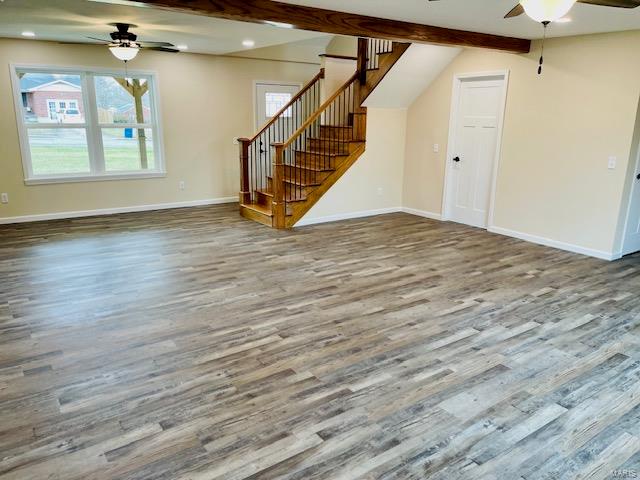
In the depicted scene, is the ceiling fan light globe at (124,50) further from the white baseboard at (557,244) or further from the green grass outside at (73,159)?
the white baseboard at (557,244)

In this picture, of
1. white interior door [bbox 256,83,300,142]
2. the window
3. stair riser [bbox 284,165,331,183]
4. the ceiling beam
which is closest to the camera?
the ceiling beam

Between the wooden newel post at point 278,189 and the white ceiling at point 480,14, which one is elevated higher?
the white ceiling at point 480,14

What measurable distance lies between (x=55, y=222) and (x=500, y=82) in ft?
21.5

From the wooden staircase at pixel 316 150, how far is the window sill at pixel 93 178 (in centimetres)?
160

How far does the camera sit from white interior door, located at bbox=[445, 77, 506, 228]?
615 centimetres

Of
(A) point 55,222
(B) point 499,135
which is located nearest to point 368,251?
(B) point 499,135

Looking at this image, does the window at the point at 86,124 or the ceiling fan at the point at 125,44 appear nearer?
the ceiling fan at the point at 125,44

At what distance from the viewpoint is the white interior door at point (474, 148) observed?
615cm

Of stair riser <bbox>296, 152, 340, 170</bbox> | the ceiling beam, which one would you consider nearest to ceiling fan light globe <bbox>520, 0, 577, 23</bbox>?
the ceiling beam

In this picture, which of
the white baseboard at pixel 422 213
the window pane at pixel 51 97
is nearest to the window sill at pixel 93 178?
the window pane at pixel 51 97

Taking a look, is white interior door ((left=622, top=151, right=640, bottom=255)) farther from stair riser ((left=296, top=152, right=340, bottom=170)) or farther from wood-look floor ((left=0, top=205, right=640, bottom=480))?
stair riser ((left=296, top=152, right=340, bottom=170))

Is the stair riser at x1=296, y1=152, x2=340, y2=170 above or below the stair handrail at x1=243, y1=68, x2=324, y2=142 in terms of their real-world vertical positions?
below

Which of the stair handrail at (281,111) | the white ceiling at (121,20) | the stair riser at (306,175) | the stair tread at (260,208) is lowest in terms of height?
the stair tread at (260,208)

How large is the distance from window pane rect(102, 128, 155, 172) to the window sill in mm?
171
